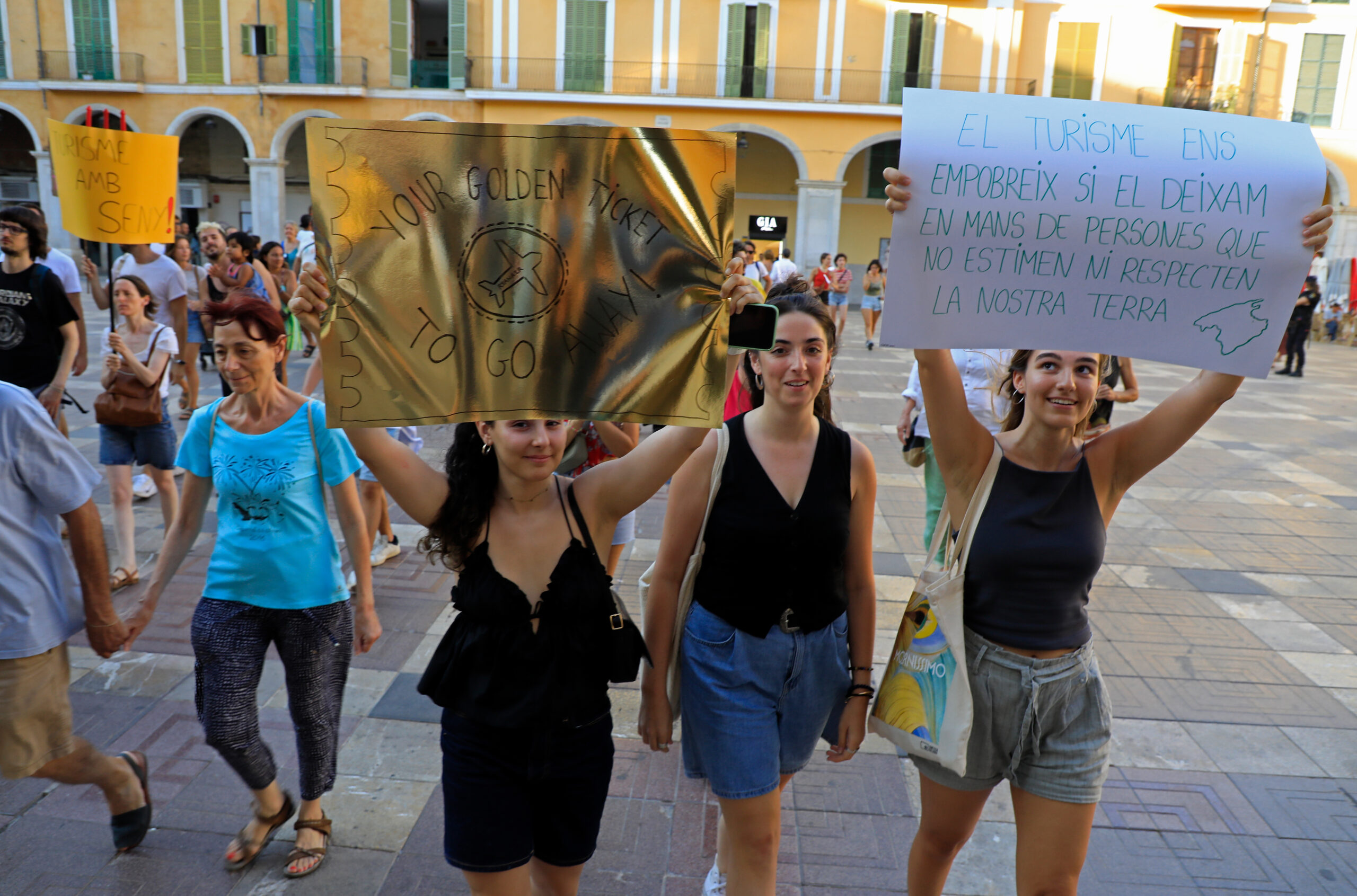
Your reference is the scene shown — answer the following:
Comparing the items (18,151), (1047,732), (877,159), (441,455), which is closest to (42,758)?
(1047,732)

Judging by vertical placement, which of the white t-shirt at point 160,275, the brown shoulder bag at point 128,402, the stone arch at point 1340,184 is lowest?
the brown shoulder bag at point 128,402

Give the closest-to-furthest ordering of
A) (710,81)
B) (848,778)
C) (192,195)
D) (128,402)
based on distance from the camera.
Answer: (848,778) → (128,402) → (710,81) → (192,195)

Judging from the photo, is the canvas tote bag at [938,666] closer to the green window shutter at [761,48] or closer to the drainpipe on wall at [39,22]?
the green window shutter at [761,48]

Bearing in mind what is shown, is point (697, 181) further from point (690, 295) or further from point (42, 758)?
point (42, 758)

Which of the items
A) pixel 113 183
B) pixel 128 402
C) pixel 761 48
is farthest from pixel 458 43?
pixel 128 402

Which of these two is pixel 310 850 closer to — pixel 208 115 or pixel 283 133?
pixel 283 133

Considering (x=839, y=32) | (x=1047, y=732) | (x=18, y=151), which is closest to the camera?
(x=1047, y=732)

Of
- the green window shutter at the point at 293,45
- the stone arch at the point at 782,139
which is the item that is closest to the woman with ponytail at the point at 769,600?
the stone arch at the point at 782,139

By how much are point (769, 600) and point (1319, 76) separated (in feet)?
115

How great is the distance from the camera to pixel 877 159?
32969mm

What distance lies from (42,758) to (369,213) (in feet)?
6.48

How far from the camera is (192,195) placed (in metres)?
32.3

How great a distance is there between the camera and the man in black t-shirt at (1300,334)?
17.9 meters

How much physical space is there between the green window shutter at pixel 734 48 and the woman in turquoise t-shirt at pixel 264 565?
1116 inches
